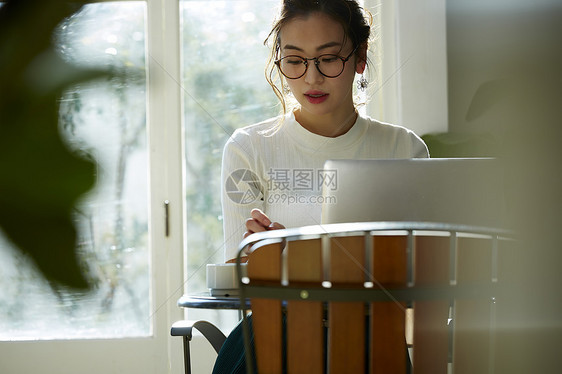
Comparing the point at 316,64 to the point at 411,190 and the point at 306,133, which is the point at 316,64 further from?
the point at 411,190

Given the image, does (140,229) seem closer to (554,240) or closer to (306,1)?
(306,1)

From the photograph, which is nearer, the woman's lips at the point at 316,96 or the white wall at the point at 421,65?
the woman's lips at the point at 316,96

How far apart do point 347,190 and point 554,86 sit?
68cm

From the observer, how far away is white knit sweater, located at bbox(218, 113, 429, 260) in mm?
1612

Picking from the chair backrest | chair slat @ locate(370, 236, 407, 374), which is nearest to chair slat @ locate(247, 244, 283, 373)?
the chair backrest

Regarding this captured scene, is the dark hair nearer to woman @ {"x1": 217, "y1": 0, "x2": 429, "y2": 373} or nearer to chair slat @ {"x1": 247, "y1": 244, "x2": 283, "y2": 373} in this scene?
woman @ {"x1": 217, "y1": 0, "x2": 429, "y2": 373}

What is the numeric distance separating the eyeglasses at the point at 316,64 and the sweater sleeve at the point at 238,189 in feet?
0.73

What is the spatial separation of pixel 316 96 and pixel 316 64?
72 mm

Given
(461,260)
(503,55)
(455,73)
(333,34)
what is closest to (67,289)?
(503,55)

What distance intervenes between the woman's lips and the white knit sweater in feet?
0.44

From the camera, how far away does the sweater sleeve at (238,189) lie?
1.59 metres

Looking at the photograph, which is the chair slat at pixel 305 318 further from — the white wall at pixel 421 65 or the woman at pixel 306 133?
the white wall at pixel 421 65

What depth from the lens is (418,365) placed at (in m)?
0.75

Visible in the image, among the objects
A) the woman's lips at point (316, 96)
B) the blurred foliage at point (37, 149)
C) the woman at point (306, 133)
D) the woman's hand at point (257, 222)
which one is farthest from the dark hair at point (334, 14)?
the blurred foliage at point (37, 149)
